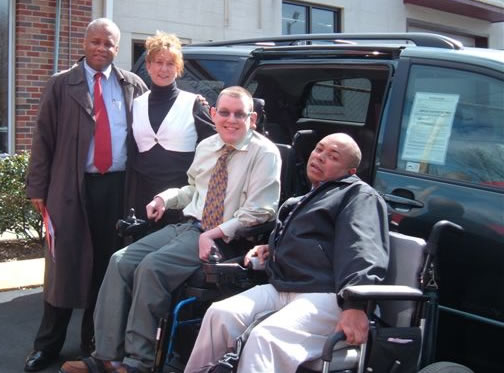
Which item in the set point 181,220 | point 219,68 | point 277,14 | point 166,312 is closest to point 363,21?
point 277,14

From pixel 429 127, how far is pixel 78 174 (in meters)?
2.05

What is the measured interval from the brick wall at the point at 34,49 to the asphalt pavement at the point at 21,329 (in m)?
3.24

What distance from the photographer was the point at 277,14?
11.3 metres

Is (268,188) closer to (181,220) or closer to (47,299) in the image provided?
(181,220)

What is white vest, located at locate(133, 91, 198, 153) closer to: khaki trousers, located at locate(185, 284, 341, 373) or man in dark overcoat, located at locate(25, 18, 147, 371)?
man in dark overcoat, located at locate(25, 18, 147, 371)

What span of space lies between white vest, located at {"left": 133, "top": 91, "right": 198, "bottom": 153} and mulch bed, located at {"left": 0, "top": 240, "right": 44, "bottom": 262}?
3425mm

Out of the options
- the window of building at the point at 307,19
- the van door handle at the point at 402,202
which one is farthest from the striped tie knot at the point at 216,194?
the window of building at the point at 307,19

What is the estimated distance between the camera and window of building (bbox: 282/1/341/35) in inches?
468

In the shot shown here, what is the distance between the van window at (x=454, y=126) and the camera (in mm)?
3420

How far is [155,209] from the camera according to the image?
4.05 metres

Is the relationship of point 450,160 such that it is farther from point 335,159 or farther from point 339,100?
point 339,100

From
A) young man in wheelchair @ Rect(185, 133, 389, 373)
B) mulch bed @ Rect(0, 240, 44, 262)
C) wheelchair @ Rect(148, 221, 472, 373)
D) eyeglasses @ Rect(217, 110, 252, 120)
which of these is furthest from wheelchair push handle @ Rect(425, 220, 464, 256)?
mulch bed @ Rect(0, 240, 44, 262)

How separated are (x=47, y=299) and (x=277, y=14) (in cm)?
811

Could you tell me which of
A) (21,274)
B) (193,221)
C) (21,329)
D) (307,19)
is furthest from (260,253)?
(307,19)
